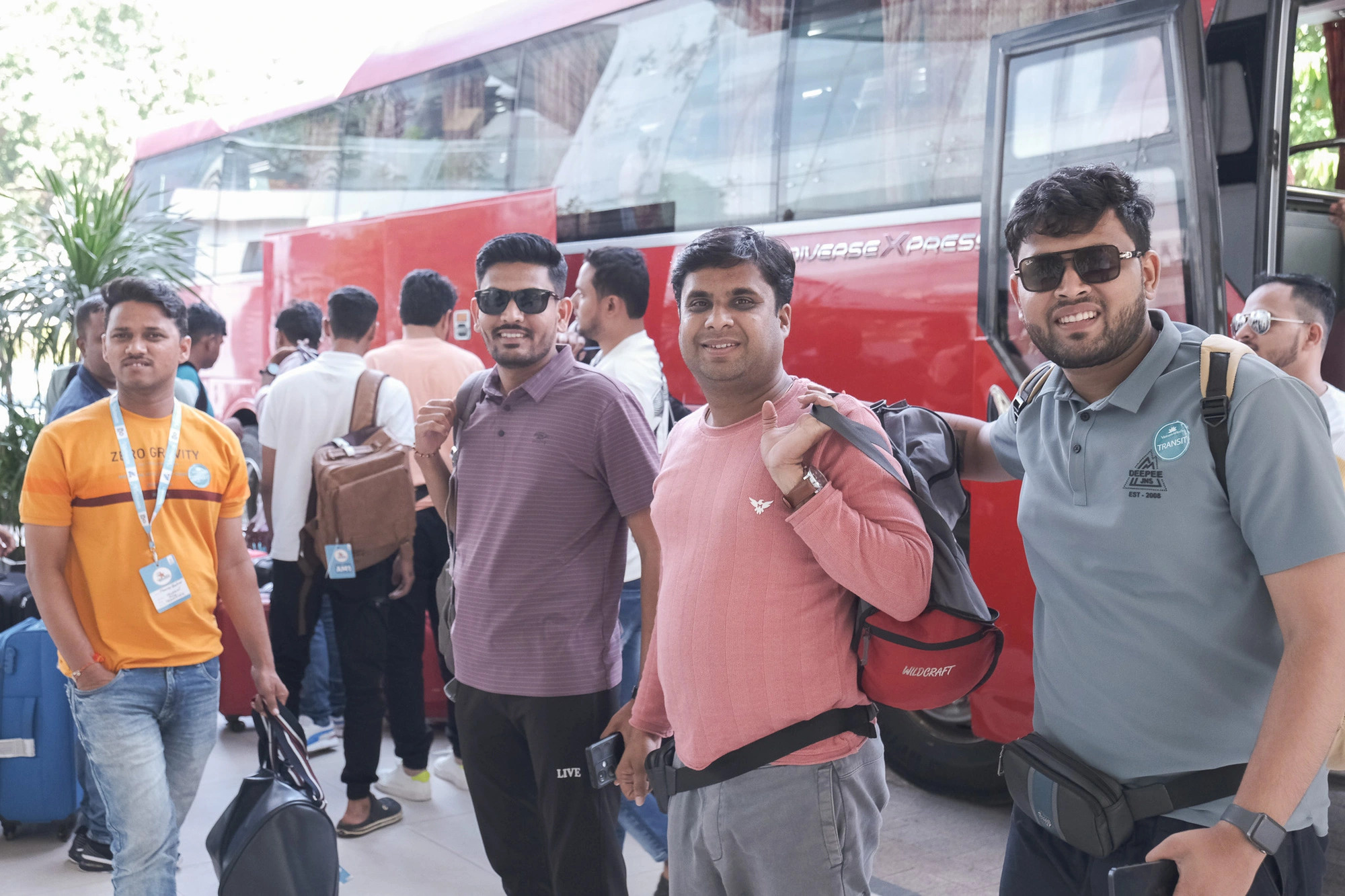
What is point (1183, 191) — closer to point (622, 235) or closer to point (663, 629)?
point (663, 629)

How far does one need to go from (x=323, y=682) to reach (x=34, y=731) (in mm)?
1636

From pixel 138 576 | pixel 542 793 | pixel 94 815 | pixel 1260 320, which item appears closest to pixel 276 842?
pixel 542 793

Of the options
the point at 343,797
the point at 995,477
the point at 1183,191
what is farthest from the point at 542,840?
the point at 1183,191

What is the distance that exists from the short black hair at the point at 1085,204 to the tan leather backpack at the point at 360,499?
3.00 metres

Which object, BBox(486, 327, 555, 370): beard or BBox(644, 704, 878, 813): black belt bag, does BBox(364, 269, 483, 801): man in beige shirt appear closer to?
BBox(486, 327, 555, 370): beard

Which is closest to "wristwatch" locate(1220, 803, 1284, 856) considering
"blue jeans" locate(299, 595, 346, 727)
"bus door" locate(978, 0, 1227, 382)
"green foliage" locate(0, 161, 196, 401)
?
"bus door" locate(978, 0, 1227, 382)

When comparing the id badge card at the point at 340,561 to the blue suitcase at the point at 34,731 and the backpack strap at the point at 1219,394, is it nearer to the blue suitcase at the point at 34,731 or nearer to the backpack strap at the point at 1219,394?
the blue suitcase at the point at 34,731

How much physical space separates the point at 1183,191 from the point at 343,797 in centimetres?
408

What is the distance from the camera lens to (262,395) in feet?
19.4

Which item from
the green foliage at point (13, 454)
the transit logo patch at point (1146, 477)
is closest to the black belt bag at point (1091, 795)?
the transit logo patch at point (1146, 477)

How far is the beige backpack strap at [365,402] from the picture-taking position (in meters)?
4.57

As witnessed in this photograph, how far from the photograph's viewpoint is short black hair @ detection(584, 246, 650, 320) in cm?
435

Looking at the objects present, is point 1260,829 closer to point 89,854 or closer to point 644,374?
point 644,374

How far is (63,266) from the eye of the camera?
6.63 metres
